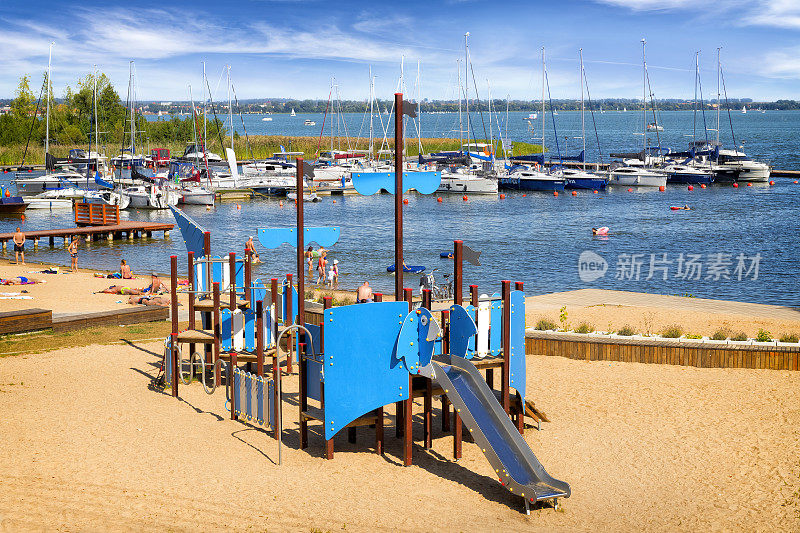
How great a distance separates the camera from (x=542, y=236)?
49938 millimetres

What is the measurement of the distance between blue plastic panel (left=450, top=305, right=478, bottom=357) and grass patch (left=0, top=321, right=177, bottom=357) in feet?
32.9

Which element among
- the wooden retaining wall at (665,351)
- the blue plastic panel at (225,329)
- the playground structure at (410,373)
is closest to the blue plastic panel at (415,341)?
the playground structure at (410,373)

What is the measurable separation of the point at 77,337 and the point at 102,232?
29940 mm

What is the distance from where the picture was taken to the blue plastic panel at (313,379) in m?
12.5

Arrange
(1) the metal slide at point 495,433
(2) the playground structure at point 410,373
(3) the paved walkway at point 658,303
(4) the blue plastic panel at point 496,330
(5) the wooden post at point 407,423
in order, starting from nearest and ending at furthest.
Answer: (1) the metal slide at point 495,433
(2) the playground structure at point 410,373
(5) the wooden post at point 407,423
(4) the blue plastic panel at point 496,330
(3) the paved walkway at point 658,303

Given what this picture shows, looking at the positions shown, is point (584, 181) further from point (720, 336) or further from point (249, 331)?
point (249, 331)

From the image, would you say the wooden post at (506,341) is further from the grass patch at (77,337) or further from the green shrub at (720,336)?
the grass patch at (77,337)

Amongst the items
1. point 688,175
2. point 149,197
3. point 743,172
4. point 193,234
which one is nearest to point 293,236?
point 193,234

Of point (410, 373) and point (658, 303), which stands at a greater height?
point (410, 373)

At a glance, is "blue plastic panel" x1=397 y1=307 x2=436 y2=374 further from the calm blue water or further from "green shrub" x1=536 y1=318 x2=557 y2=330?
the calm blue water

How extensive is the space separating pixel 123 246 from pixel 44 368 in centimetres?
3137

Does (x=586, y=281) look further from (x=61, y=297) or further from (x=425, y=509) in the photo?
(x=425, y=509)

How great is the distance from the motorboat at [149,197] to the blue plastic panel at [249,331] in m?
48.8

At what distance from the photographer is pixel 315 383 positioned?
12.6 metres
